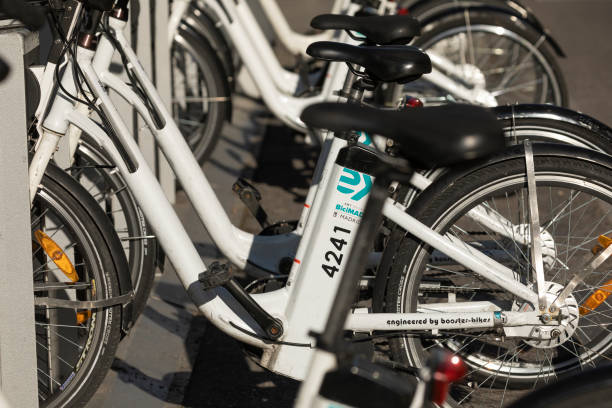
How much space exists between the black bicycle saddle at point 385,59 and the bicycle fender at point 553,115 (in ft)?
2.14

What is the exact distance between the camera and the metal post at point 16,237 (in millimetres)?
2559

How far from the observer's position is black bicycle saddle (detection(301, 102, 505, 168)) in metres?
1.89

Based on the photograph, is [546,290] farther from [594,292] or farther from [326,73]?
[326,73]

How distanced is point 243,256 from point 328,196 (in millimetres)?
711

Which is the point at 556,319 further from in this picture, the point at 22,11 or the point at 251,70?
the point at 251,70

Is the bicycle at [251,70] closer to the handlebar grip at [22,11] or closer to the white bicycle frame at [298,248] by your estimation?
the white bicycle frame at [298,248]

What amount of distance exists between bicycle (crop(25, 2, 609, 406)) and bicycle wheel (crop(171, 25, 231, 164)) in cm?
191

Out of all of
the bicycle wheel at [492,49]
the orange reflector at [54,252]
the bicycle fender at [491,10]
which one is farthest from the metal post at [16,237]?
the bicycle fender at [491,10]

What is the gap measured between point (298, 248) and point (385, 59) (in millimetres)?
743

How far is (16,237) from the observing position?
2.69m

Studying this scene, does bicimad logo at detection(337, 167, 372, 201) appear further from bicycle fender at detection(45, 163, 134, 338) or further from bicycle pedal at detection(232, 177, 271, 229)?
bicycle pedal at detection(232, 177, 271, 229)

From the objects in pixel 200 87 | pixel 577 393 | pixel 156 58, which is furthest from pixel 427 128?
pixel 200 87

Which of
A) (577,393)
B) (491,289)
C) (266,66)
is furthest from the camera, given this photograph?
(266,66)

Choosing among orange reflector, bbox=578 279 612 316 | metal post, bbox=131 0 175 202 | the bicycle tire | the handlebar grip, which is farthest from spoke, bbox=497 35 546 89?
the handlebar grip
